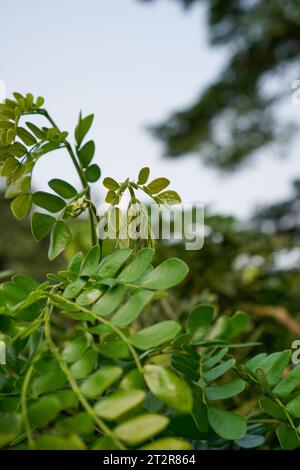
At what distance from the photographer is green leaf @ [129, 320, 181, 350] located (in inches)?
10.7

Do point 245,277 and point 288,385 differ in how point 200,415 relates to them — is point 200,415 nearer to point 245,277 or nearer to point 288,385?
point 288,385

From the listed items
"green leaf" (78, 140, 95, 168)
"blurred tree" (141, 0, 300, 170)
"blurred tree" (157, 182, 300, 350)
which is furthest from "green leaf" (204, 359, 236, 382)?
"blurred tree" (141, 0, 300, 170)

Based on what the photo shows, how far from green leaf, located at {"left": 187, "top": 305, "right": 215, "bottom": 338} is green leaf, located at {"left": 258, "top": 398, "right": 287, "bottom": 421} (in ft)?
0.24

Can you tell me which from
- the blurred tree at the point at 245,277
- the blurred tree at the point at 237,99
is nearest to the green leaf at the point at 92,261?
the blurred tree at the point at 245,277

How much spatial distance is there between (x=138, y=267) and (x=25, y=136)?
17 centimetres

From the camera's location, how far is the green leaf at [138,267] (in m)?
0.33

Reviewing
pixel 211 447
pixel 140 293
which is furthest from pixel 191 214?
pixel 140 293

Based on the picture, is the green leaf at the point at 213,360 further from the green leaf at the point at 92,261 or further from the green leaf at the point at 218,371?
the green leaf at the point at 92,261

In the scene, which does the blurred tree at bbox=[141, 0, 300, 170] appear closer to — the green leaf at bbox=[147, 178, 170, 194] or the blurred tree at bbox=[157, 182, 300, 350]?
the blurred tree at bbox=[157, 182, 300, 350]

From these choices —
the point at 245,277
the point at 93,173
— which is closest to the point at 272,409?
the point at 93,173

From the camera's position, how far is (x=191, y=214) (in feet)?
3.48

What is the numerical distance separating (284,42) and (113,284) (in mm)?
5025

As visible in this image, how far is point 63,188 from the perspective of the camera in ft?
1.44
